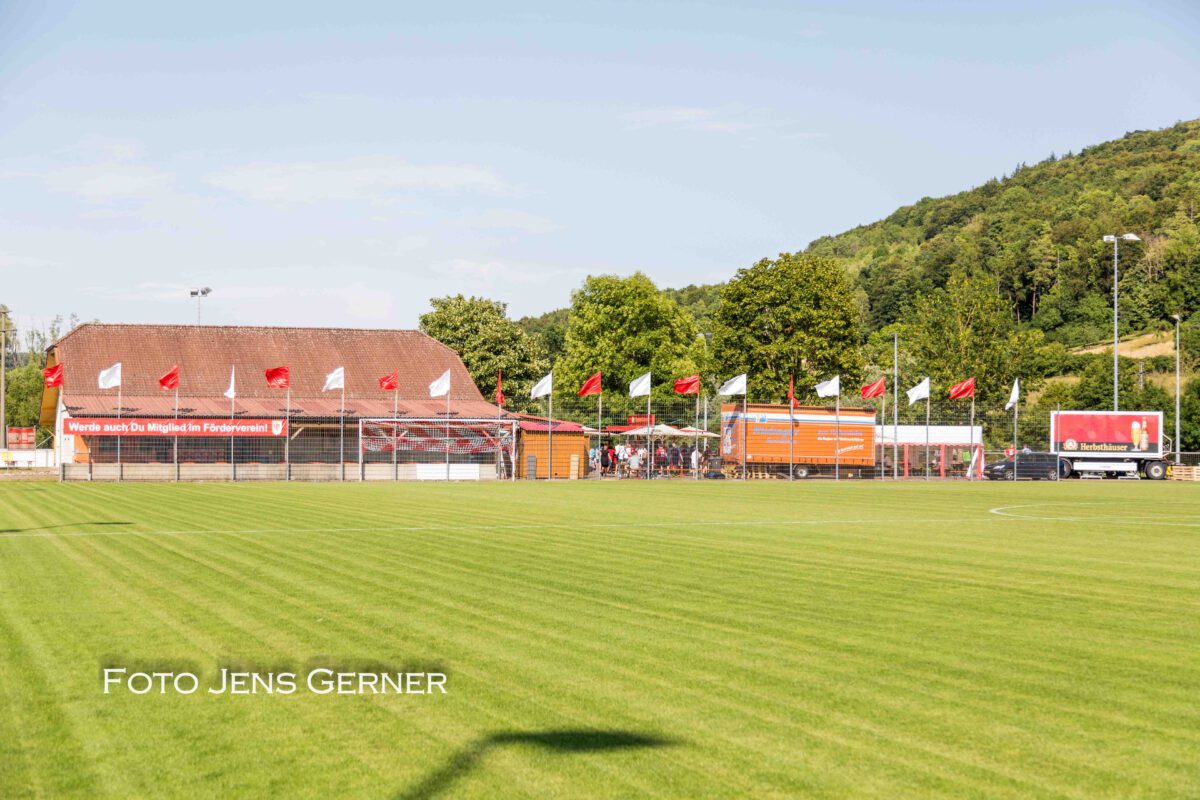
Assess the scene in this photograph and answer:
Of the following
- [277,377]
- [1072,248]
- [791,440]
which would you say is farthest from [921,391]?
[1072,248]

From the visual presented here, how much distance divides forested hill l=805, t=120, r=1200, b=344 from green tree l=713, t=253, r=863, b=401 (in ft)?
169

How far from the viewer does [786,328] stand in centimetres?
7800

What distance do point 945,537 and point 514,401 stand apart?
71992 mm

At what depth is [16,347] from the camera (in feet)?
401

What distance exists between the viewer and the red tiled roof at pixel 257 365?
208 ft

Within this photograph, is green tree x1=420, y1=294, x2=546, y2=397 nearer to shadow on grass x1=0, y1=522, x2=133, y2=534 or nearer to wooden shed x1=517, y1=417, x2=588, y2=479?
wooden shed x1=517, y1=417, x2=588, y2=479

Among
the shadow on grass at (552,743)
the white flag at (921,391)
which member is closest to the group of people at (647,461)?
the white flag at (921,391)

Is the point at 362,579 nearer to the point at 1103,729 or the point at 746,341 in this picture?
the point at 1103,729

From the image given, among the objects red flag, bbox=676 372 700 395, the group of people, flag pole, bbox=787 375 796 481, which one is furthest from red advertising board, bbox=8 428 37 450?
flag pole, bbox=787 375 796 481

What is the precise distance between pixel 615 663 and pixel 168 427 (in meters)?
46.4

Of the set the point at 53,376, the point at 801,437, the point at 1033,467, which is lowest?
the point at 1033,467

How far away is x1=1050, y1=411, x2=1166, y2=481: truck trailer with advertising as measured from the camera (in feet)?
217

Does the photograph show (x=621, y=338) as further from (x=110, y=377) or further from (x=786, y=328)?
(x=110, y=377)

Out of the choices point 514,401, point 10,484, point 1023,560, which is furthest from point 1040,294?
point 1023,560
